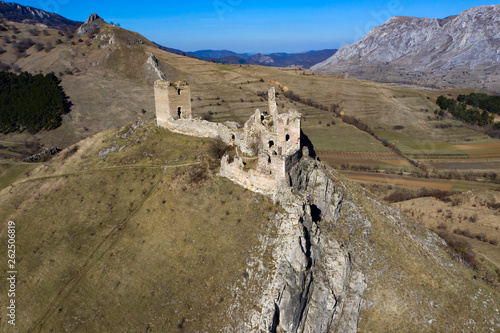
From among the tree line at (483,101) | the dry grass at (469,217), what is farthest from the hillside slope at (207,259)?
the tree line at (483,101)

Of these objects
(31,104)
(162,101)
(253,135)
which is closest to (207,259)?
(253,135)

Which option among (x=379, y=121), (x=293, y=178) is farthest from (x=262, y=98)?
(x=293, y=178)

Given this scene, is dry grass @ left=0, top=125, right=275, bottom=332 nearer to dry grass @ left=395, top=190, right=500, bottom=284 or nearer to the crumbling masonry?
the crumbling masonry

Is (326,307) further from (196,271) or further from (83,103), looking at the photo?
(83,103)

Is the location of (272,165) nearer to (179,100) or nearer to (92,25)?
(179,100)

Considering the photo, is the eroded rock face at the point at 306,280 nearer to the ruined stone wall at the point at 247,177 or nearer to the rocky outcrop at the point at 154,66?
the ruined stone wall at the point at 247,177
